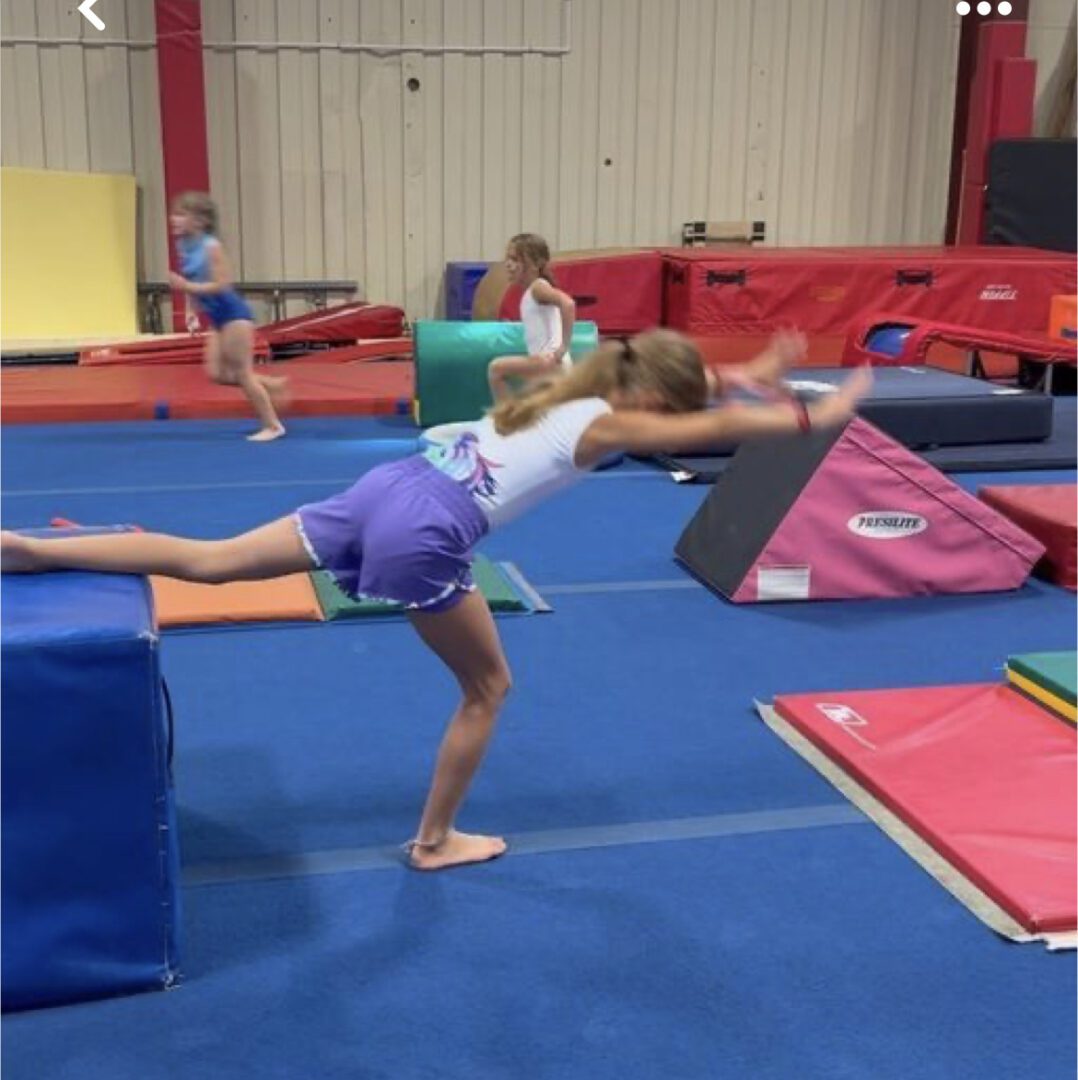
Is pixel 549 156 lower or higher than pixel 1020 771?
higher

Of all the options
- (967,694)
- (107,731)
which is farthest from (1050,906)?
(107,731)

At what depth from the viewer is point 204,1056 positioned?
222cm

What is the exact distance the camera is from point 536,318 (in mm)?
6793

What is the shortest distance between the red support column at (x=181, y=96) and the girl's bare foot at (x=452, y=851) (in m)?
8.82

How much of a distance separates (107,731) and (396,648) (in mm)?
1990

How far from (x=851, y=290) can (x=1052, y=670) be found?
22.1 ft

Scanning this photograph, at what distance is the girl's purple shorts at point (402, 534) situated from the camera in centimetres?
257

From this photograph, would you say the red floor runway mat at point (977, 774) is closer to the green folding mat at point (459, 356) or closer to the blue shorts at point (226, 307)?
the green folding mat at point (459, 356)

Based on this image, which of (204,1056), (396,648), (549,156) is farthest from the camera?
(549,156)

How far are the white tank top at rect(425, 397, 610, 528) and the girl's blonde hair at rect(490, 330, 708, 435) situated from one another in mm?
20

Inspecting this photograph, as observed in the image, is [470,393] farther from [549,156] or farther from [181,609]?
[549,156]

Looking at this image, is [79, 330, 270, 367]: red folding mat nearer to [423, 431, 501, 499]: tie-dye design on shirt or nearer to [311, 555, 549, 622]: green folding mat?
[311, 555, 549, 622]: green folding mat

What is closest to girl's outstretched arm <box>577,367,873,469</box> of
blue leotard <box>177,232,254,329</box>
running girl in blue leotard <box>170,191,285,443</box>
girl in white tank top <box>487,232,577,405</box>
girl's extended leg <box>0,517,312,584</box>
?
girl's extended leg <box>0,517,312,584</box>

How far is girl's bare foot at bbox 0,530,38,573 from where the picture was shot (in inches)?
99.9
